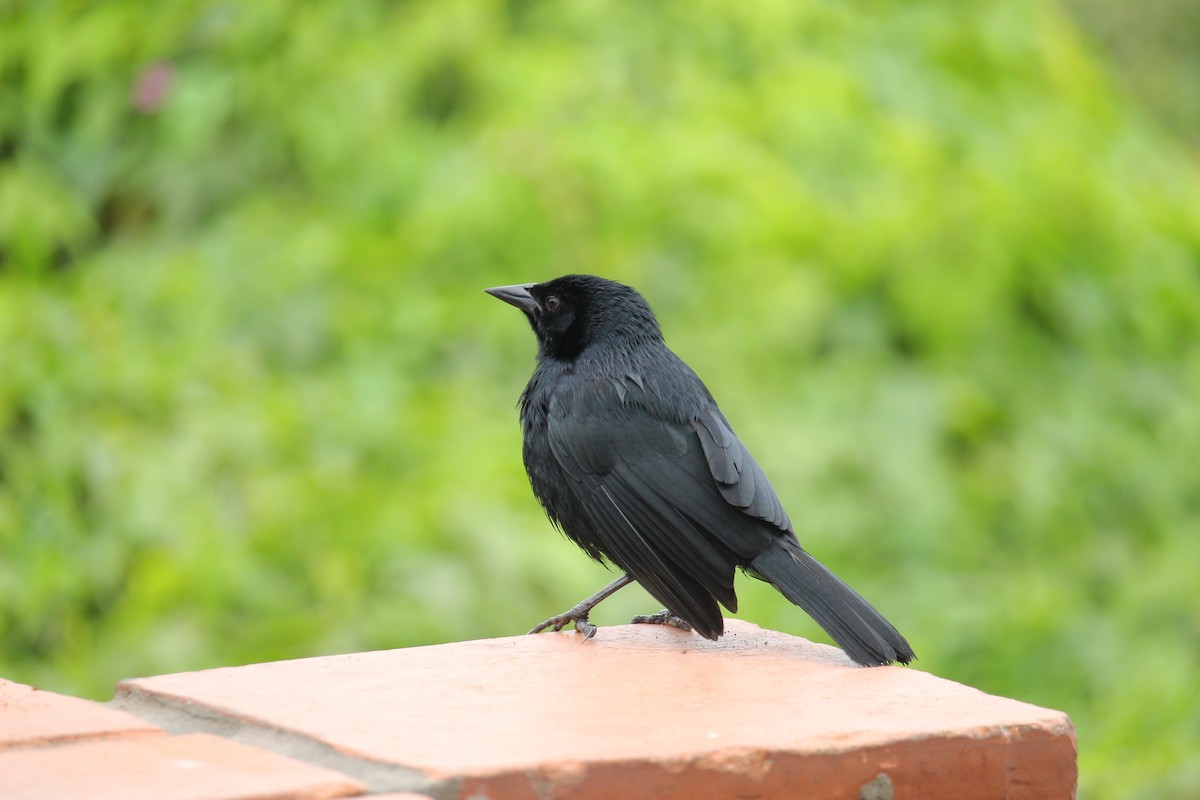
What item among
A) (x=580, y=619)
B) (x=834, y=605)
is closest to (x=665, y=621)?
(x=580, y=619)

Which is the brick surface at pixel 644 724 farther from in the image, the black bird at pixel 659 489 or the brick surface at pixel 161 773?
the black bird at pixel 659 489

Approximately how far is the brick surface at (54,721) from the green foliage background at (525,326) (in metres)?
1.98

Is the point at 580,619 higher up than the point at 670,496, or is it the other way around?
the point at 670,496

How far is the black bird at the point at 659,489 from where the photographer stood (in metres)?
2.80

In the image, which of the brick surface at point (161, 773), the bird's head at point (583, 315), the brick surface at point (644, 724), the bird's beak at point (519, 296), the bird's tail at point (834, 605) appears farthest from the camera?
the bird's beak at point (519, 296)

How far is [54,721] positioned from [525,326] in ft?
11.1

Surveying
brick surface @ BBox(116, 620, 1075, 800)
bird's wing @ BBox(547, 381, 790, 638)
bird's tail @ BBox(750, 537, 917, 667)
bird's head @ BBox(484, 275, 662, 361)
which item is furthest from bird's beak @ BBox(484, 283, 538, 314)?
brick surface @ BBox(116, 620, 1075, 800)

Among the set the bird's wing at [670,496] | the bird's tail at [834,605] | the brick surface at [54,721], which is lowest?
the brick surface at [54,721]

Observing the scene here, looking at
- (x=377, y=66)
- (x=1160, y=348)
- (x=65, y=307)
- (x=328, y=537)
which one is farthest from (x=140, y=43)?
(x=1160, y=348)

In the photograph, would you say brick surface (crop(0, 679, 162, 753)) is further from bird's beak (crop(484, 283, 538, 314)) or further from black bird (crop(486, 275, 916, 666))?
bird's beak (crop(484, 283, 538, 314))

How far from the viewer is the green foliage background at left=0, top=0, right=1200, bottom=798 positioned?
435 cm

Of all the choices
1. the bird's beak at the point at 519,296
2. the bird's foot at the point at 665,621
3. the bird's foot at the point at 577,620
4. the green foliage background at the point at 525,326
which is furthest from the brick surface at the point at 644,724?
the green foliage background at the point at 525,326

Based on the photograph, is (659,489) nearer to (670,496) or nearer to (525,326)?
(670,496)

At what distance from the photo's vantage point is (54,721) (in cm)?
194
